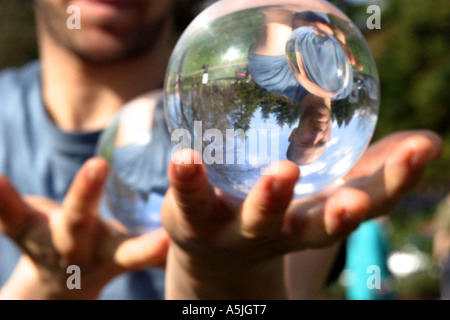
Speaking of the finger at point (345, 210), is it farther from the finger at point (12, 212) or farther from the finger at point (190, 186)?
the finger at point (12, 212)

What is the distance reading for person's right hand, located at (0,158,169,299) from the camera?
2332mm

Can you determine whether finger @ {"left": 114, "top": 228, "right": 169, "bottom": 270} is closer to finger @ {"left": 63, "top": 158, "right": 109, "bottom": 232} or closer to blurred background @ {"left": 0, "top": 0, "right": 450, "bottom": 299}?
finger @ {"left": 63, "top": 158, "right": 109, "bottom": 232}

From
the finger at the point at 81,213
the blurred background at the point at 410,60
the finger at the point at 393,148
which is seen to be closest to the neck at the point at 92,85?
the finger at the point at 81,213

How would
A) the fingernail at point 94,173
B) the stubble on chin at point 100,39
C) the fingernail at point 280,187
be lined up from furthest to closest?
the stubble on chin at point 100,39 < the fingernail at point 94,173 < the fingernail at point 280,187

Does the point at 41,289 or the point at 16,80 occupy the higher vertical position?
the point at 16,80

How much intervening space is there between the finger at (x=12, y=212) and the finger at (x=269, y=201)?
42.7 inches

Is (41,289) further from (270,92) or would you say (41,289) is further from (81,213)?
(270,92)

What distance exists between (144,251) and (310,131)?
0.95 metres

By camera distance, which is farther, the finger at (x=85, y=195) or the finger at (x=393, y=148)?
the finger at (x=85, y=195)

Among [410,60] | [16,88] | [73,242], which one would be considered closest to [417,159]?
[73,242]

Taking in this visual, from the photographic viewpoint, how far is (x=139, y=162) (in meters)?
2.34

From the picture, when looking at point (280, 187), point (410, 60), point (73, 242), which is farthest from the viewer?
point (410, 60)

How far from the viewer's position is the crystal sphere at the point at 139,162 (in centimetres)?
231

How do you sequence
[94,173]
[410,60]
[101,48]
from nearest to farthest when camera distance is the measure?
[94,173] → [101,48] → [410,60]
